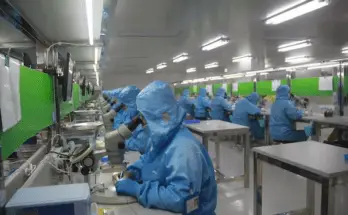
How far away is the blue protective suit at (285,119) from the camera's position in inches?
197

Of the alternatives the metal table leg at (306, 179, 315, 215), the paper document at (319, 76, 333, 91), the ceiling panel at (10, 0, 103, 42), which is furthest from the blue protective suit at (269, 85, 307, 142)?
the ceiling panel at (10, 0, 103, 42)

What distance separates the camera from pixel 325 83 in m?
6.10

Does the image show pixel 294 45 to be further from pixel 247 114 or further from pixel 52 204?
pixel 52 204

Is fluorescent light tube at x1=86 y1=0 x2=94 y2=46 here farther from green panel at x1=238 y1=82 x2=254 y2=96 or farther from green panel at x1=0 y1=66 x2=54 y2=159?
green panel at x1=238 y1=82 x2=254 y2=96

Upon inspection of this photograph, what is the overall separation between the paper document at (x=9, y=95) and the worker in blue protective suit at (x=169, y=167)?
669 millimetres

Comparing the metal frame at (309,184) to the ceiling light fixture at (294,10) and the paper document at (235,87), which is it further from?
the paper document at (235,87)

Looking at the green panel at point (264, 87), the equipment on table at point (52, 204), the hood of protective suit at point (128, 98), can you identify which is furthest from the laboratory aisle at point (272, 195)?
the green panel at point (264, 87)

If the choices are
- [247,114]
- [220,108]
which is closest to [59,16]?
[247,114]

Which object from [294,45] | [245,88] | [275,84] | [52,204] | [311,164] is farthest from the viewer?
[245,88]

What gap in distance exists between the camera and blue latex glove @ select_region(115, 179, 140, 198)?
1.45 m

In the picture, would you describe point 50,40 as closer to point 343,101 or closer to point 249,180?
point 249,180

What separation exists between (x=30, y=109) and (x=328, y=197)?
84.9 inches

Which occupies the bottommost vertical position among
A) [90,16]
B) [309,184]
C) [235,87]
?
[309,184]

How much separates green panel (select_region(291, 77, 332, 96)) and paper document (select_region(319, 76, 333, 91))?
90 mm
